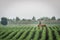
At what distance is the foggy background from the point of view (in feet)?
11.8

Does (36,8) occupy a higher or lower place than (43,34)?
higher

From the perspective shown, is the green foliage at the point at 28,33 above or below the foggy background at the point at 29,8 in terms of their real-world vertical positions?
below

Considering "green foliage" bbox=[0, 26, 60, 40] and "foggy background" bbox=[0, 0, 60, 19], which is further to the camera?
"foggy background" bbox=[0, 0, 60, 19]

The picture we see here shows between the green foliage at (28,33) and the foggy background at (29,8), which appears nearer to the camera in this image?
the green foliage at (28,33)

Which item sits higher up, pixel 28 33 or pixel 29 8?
pixel 29 8

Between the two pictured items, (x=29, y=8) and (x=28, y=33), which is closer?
(x=28, y=33)

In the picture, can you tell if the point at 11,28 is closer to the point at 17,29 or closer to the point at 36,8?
the point at 17,29

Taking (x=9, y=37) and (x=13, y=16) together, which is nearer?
(x=9, y=37)

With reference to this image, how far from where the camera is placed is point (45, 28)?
3.46 meters

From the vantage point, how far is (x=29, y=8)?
365 centimetres

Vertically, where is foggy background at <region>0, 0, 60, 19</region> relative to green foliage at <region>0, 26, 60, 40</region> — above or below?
above

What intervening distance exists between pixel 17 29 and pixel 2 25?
46 cm

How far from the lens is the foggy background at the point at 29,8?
3588 millimetres

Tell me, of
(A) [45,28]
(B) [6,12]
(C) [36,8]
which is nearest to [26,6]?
(C) [36,8]
